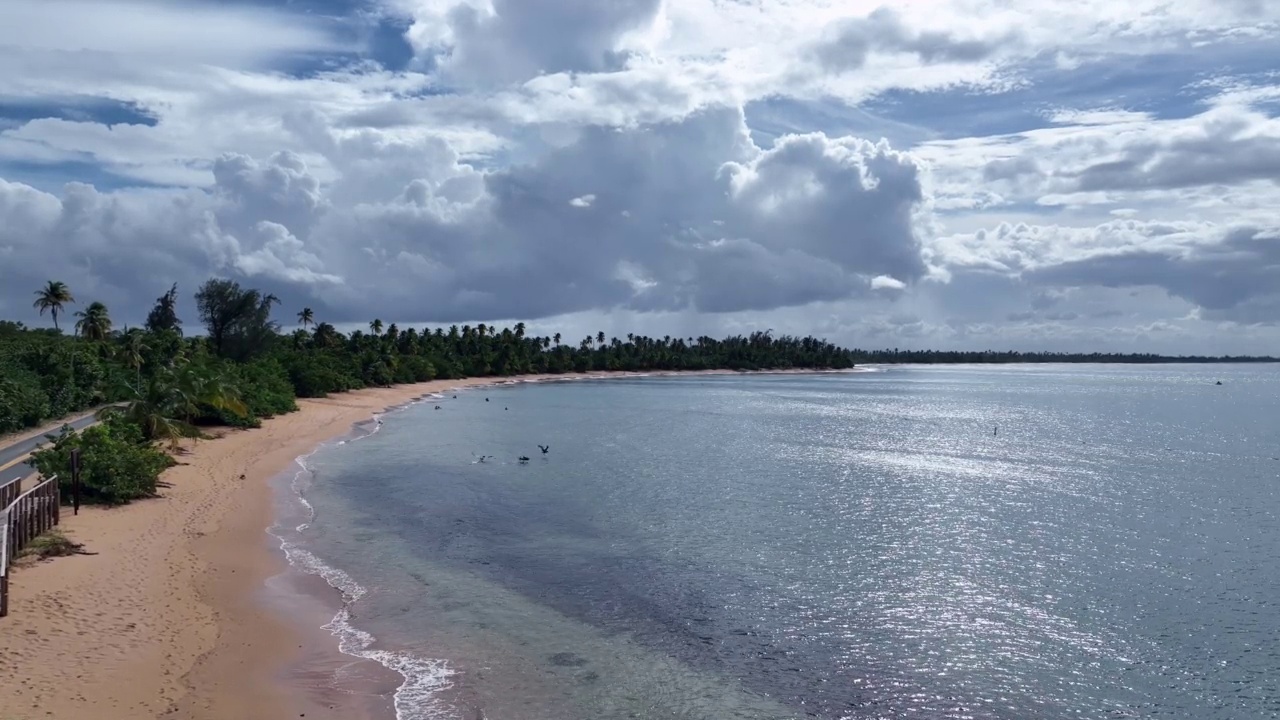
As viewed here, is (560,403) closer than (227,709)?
No

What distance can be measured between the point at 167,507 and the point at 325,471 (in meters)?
11.6

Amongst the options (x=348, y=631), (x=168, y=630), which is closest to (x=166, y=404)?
(x=168, y=630)

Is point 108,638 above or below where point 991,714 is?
above

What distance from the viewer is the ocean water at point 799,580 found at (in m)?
15.0

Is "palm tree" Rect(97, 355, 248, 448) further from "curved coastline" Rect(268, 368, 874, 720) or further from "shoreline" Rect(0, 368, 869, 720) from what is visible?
"shoreline" Rect(0, 368, 869, 720)

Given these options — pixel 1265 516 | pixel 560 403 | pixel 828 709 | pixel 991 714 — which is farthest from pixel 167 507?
pixel 560 403

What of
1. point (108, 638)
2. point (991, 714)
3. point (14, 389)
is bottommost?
point (991, 714)

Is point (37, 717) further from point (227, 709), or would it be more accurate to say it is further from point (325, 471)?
point (325, 471)

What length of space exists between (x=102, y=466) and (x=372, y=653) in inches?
545

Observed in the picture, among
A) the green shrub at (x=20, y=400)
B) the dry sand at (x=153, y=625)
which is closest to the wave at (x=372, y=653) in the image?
the dry sand at (x=153, y=625)

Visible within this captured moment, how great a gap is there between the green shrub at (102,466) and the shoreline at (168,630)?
63 centimetres

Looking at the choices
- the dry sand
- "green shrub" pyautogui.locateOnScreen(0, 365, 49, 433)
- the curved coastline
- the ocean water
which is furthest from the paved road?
the ocean water

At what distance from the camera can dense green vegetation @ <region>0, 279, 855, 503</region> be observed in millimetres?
26828

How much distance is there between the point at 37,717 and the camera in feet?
37.8
